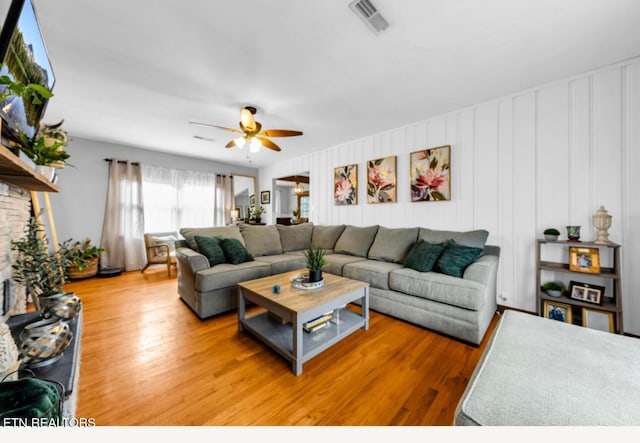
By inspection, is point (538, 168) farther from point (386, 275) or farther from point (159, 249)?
point (159, 249)

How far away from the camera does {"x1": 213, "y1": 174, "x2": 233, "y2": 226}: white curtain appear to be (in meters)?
5.76

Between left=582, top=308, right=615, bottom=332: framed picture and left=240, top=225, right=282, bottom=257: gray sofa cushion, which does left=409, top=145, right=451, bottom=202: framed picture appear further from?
left=240, top=225, right=282, bottom=257: gray sofa cushion

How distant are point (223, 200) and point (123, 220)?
1989 millimetres

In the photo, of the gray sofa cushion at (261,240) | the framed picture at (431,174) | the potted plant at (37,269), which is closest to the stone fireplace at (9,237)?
the potted plant at (37,269)

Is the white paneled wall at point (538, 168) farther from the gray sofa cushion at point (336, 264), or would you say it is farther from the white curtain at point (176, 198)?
the white curtain at point (176, 198)

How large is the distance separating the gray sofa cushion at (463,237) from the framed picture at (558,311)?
76cm

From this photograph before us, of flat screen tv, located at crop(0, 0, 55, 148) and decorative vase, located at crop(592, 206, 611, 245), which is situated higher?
flat screen tv, located at crop(0, 0, 55, 148)

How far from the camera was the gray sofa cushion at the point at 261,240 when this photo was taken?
349cm

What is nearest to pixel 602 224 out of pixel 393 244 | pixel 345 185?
pixel 393 244

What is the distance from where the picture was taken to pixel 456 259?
2.33 m

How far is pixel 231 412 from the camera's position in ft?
4.24

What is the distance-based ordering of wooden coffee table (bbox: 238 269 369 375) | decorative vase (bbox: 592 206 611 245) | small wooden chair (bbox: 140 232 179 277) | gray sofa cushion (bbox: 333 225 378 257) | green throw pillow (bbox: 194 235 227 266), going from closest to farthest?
wooden coffee table (bbox: 238 269 369 375), decorative vase (bbox: 592 206 611 245), green throw pillow (bbox: 194 235 227 266), gray sofa cushion (bbox: 333 225 378 257), small wooden chair (bbox: 140 232 179 277)

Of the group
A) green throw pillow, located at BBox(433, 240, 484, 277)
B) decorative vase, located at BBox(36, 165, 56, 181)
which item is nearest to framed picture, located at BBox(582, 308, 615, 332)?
green throw pillow, located at BBox(433, 240, 484, 277)

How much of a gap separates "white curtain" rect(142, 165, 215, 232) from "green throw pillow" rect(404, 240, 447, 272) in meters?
4.78
